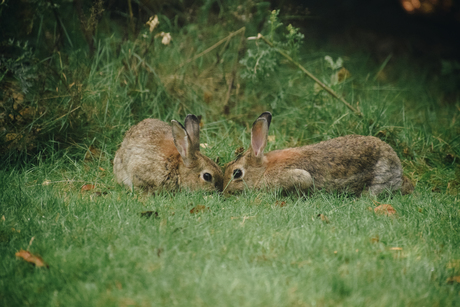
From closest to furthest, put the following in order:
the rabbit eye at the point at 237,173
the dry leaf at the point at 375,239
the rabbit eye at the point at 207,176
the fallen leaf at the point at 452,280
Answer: the fallen leaf at the point at 452,280, the dry leaf at the point at 375,239, the rabbit eye at the point at 207,176, the rabbit eye at the point at 237,173

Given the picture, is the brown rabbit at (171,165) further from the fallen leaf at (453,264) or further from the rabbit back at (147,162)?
the fallen leaf at (453,264)

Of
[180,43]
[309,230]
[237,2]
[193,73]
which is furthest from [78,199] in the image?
[237,2]

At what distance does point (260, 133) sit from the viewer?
4.48 metres

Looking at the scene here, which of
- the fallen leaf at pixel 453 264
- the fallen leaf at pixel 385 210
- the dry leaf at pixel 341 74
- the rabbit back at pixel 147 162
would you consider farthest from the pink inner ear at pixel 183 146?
the dry leaf at pixel 341 74

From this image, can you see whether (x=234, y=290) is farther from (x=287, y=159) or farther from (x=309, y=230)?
(x=287, y=159)

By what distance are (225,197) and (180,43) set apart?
344cm

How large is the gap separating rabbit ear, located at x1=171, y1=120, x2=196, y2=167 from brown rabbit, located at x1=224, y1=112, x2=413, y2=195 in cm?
46

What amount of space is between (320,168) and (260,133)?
0.74 meters

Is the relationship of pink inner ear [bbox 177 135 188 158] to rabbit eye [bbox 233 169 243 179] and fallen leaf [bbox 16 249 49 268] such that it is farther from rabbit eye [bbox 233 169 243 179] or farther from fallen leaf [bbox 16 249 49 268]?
fallen leaf [bbox 16 249 49 268]

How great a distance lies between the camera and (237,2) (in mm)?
6816

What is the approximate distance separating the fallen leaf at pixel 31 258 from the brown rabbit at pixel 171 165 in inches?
69.3

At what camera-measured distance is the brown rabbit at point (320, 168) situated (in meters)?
4.40

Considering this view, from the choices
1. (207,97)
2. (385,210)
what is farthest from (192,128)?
(385,210)

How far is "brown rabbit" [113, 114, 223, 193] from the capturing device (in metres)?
4.35
